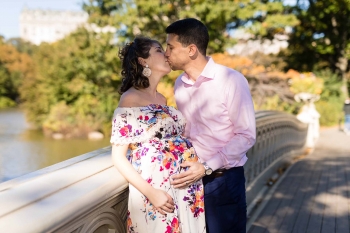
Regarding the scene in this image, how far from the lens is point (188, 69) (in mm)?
2260

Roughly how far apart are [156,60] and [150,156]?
51cm

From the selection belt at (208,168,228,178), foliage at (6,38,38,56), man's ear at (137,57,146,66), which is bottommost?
belt at (208,168,228,178)

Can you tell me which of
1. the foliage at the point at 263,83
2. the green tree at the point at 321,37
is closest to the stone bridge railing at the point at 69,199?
the foliage at the point at 263,83

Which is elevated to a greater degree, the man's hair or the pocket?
the man's hair

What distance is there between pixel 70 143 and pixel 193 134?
2462 cm

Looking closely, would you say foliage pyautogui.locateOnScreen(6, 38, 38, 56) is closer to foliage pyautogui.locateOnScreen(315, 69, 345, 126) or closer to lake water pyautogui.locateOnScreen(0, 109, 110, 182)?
lake water pyautogui.locateOnScreen(0, 109, 110, 182)

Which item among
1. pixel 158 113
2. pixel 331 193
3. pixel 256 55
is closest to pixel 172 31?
pixel 158 113

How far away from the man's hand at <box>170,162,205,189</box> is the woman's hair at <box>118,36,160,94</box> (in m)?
0.43

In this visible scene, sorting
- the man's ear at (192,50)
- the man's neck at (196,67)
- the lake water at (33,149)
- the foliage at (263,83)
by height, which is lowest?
the lake water at (33,149)

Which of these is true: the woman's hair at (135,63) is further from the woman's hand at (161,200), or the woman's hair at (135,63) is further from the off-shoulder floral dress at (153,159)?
the woman's hand at (161,200)

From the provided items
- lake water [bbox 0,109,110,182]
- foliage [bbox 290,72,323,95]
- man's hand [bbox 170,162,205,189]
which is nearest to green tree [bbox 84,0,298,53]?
foliage [bbox 290,72,323,95]

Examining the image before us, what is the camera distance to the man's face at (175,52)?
85.0 inches

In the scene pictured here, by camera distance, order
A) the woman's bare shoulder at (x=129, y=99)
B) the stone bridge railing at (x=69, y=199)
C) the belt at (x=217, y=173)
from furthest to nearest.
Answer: the belt at (x=217, y=173), the woman's bare shoulder at (x=129, y=99), the stone bridge railing at (x=69, y=199)

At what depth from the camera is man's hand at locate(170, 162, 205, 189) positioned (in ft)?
6.31
